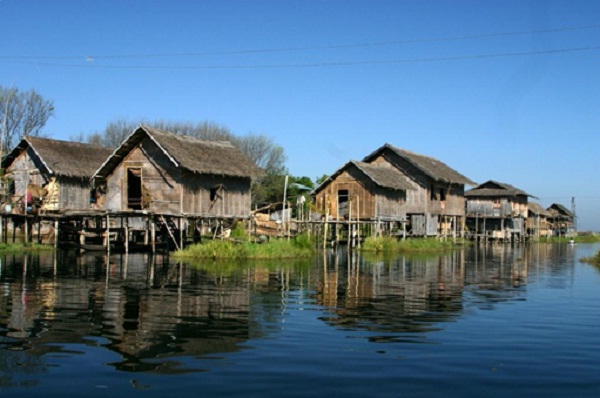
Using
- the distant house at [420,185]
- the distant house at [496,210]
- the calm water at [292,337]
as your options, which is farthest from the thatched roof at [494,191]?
the calm water at [292,337]

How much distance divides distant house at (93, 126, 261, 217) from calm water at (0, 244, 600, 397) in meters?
11.5

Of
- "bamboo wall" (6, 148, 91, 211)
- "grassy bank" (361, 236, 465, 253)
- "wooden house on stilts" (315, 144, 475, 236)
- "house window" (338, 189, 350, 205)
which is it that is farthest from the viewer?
"house window" (338, 189, 350, 205)

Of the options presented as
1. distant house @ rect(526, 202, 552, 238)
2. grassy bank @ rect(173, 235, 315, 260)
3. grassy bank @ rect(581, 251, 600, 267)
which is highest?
distant house @ rect(526, 202, 552, 238)

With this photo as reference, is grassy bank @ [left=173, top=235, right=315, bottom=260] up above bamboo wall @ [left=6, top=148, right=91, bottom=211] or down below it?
below

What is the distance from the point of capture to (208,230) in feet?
143

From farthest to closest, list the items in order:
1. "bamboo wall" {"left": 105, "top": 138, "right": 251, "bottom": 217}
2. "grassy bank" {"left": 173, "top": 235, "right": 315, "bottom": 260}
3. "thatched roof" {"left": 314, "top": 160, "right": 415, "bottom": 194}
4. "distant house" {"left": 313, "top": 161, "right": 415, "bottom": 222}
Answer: "distant house" {"left": 313, "top": 161, "right": 415, "bottom": 222} → "thatched roof" {"left": 314, "top": 160, "right": 415, "bottom": 194} → "bamboo wall" {"left": 105, "top": 138, "right": 251, "bottom": 217} → "grassy bank" {"left": 173, "top": 235, "right": 315, "bottom": 260}

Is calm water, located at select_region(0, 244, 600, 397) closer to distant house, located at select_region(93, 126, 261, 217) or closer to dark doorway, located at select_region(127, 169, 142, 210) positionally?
distant house, located at select_region(93, 126, 261, 217)

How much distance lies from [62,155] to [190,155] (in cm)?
1257

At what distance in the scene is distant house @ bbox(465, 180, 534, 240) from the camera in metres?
65.5

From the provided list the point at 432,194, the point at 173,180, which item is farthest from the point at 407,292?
the point at 432,194

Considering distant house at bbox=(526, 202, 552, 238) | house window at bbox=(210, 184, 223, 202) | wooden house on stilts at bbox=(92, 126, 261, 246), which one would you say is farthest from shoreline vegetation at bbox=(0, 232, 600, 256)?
distant house at bbox=(526, 202, 552, 238)

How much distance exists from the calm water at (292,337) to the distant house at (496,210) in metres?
45.1

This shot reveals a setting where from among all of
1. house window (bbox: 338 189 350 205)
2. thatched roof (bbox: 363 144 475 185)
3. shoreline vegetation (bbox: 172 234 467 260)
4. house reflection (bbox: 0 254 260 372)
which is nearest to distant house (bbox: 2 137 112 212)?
shoreline vegetation (bbox: 172 234 467 260)

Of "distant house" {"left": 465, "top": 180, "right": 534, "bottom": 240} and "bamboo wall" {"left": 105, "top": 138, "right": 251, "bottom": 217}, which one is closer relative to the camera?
"bamboo wall" {"left": 105, "top": 138, "right": 251, "bottom": 217}
